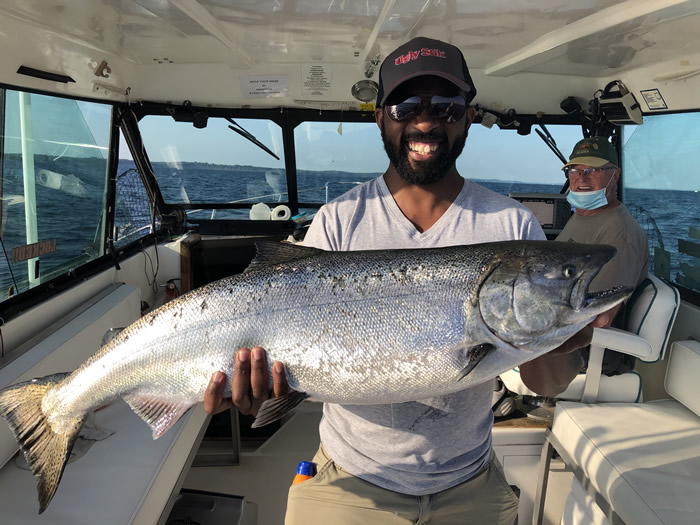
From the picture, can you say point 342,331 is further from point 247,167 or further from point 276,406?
point 247,167

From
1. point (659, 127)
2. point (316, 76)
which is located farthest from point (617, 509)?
point (316, 76)

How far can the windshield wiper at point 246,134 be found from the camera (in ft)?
20.4

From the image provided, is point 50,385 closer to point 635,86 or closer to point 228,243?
point 228,243

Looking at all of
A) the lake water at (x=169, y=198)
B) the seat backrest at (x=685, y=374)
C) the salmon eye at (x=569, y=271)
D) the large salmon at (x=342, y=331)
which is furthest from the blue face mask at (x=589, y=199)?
the salmon eye at (x=569, y=271)

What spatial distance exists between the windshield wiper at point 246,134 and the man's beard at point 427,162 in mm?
4701

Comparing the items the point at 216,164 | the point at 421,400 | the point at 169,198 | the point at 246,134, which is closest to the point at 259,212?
the point at 216,164

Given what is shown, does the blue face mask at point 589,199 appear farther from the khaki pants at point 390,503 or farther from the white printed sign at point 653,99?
the khaki pants at point 390,503

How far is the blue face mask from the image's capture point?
5.18 meters

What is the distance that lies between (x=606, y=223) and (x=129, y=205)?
20.1 feet

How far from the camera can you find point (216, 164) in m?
6.68

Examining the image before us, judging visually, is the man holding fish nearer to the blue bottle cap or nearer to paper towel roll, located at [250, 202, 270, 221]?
the blue bottle cap

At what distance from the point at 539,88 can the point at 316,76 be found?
3.11m

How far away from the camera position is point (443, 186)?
2131mm

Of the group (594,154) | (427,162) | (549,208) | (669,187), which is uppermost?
(594,154)
